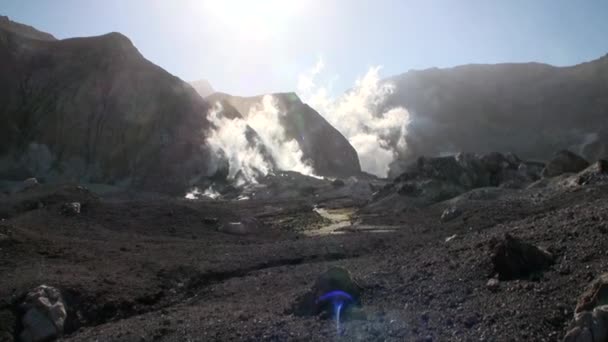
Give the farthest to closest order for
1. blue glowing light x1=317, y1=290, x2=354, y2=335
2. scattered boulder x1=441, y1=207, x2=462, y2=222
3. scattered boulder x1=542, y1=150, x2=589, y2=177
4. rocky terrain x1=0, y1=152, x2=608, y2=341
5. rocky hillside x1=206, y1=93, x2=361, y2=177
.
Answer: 1. rocky hillside x1=206, y1=93, x2=361, y2=177
2. scattered boulder x1=542, y1=150, x2=589, y2=177
3. scattered boulder x1=441, y1=207, x2=462, y2=222
4. blue glowing light x1=317, y1=290, x2=354, y2=335
5. rocky terrain x1=0, y1=152, x2=608, y2=341

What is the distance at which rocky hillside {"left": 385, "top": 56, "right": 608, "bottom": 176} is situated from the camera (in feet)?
351

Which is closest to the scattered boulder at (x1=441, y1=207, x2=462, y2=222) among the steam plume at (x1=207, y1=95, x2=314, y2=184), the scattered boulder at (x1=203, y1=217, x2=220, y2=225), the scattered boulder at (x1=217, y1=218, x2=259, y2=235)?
the scattered boulder at (x1=217, y1=218, x2=259, y2=235)

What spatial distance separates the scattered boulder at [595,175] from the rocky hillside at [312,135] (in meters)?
64.6

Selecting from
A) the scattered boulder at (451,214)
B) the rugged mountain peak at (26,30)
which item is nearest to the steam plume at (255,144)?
the rugged mountain peak at (26,30)

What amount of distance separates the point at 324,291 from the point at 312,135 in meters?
87.1

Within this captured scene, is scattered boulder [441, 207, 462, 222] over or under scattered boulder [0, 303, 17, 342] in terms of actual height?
over

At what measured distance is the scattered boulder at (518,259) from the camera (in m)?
8.77

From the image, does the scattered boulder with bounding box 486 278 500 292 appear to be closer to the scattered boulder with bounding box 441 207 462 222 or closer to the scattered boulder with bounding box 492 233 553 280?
→ the scattered boulder with bounding box 492 233 553 280

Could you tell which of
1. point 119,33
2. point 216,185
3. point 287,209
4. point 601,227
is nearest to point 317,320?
point 601,227

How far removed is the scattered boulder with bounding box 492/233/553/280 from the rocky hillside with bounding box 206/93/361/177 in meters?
83.0

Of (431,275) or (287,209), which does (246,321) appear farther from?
(287,209)

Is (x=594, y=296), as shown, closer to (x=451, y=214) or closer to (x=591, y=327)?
(x=591, y=327)

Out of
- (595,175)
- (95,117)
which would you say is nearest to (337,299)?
(595,175)

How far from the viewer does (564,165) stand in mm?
40406
